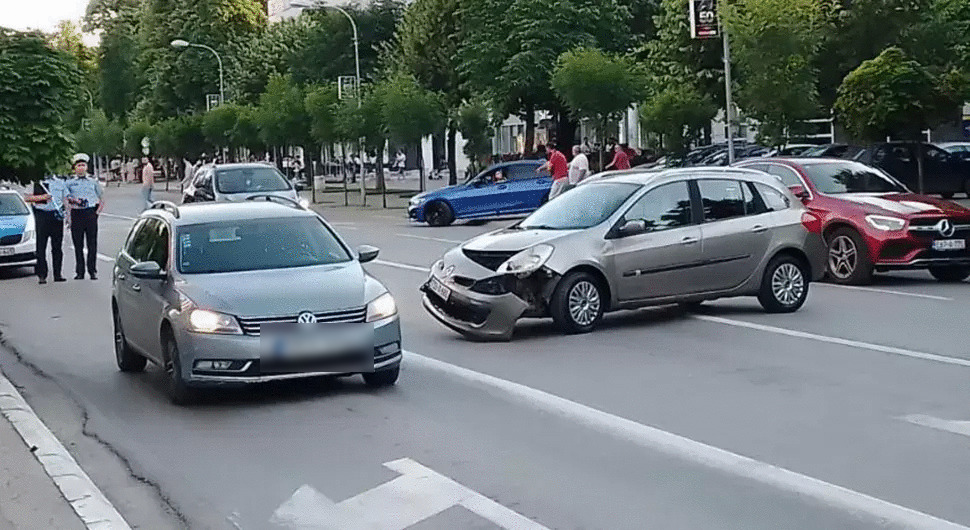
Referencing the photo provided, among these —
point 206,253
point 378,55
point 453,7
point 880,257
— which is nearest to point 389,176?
point 378,55

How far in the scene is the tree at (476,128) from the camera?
164 ft

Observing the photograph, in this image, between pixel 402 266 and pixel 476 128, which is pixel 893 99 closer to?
pixel 402 266

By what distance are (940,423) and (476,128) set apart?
136 ft

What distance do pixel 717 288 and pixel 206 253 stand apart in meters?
5.95

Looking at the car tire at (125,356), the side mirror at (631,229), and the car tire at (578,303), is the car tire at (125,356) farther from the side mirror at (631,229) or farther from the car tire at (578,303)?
the side mirror at (631,229)

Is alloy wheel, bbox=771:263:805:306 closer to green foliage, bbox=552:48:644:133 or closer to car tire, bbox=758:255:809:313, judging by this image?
car tire, bbox=758:255:809:313

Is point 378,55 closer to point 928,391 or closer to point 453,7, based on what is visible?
point 453,7

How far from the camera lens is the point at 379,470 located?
8.68 m

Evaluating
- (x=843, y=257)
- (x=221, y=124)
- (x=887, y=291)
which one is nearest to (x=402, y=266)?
(x=843, y=257)

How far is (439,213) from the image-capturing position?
36.3 meters

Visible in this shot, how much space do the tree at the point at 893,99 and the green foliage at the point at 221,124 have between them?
142 ft

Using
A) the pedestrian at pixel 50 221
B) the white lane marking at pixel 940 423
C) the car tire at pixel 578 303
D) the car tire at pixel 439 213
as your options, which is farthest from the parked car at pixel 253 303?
the car tire at pixel 439 213

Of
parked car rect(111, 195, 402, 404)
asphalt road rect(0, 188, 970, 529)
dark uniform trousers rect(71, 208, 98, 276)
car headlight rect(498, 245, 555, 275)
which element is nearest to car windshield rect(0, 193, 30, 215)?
dark uniform trousers rect(71, 208, 98, 276)

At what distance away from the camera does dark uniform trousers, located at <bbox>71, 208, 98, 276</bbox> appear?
72.3 feet
